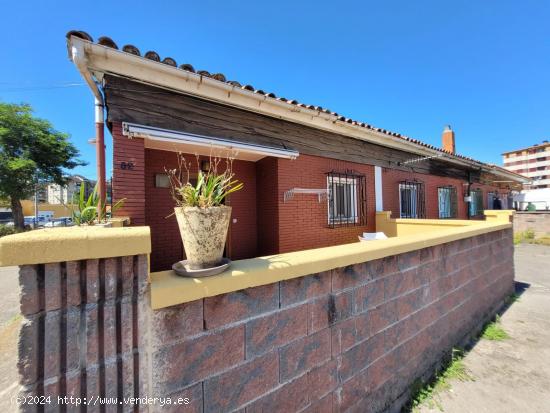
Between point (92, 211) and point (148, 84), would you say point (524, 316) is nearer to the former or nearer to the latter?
point (92, 211)

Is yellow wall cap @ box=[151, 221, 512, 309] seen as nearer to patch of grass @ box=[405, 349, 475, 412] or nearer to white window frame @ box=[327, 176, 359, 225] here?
patch of grass @ box=[405, 349, 475, 412]

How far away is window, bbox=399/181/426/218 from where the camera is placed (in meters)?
7.74

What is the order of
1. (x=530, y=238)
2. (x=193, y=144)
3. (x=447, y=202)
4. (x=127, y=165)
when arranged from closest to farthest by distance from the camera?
1. (x=127, y=165)
2. (x=193, y=144)
3. (x=447, y=202)
4. (x=530, y=238)

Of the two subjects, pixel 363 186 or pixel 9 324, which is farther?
pixel 363 186

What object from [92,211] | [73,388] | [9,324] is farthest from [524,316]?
[9,324]

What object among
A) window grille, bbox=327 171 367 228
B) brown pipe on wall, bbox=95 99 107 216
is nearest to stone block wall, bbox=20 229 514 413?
window grille, bbox=327 171 367 228

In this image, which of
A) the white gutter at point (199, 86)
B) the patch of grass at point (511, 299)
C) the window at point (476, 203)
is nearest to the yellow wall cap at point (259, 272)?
the white gutter at point (199, 86)

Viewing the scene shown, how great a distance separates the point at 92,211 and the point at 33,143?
20641mm

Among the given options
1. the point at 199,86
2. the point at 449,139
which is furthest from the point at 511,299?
the point at 449,139

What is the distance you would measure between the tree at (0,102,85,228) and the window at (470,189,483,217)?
25083 millimetres

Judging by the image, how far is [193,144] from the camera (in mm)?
3885

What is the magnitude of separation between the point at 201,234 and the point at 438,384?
305 centimetres

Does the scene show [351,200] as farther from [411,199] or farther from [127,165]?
[127,165]

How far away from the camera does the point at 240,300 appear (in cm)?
136
